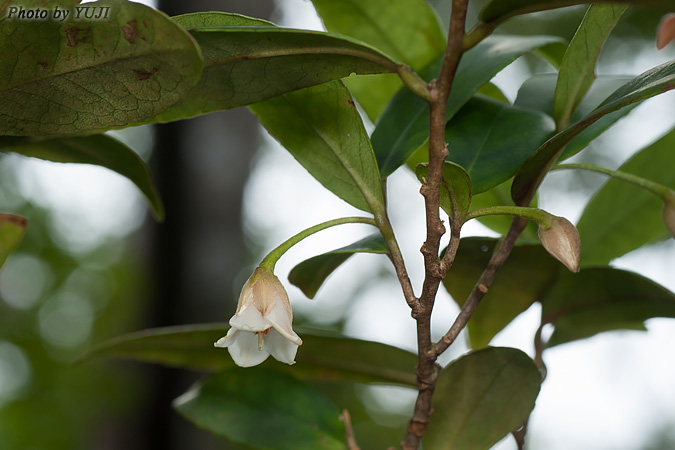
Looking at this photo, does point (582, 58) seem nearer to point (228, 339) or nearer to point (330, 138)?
point (330, 138)

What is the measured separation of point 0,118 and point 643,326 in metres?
0.63

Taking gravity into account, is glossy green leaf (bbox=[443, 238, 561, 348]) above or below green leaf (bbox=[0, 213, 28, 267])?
above

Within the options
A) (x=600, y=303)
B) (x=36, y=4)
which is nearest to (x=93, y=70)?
(x=36, y=4)

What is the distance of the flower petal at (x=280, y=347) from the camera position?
0.42 metres

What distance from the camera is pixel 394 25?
654 mm

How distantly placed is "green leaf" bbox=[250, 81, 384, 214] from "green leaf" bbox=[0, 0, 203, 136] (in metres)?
0.13

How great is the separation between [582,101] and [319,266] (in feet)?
0.88

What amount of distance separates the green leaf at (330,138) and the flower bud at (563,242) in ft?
0.41

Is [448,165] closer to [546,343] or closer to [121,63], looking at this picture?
[121,63]

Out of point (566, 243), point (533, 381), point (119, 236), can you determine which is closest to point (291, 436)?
point (533, 381)

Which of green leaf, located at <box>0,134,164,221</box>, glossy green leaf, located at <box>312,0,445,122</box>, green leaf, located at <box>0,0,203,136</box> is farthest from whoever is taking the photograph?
glossy green leaf, located at <box>312,0,445,122</box>

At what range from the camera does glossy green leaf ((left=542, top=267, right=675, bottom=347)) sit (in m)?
0.54

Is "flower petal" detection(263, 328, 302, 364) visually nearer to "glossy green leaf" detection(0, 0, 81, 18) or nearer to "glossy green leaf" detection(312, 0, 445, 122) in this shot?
"glossy green leaf" detection(0, 0, 81, 18)

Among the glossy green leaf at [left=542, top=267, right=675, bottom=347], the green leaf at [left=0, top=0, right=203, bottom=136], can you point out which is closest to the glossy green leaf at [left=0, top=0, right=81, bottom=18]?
the green leaf at [left=0, top=0, right=203, bottom=136]
